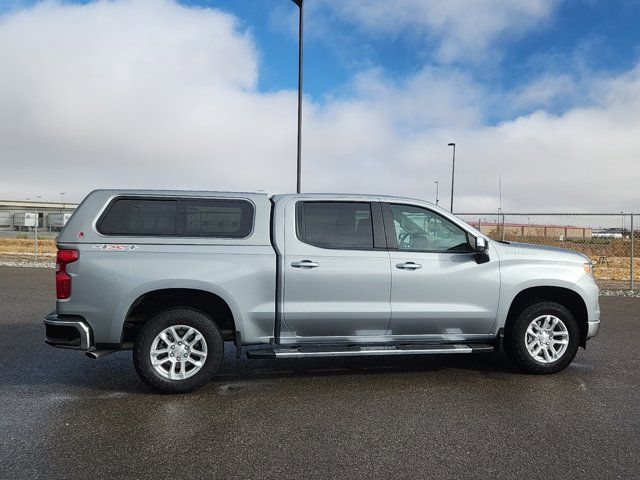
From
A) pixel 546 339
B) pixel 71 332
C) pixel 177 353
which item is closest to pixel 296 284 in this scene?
pixel 177 353

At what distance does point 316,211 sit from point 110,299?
6.92ft

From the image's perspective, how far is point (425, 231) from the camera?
5184mm

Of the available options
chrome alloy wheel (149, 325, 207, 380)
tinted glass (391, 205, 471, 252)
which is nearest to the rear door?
tinted glass (391, 205, 471, 252)

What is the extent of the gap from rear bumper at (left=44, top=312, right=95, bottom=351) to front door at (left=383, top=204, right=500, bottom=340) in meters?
2.85

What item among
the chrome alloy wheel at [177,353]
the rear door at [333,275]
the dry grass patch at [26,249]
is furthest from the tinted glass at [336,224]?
the dry grass patch at [26,249]

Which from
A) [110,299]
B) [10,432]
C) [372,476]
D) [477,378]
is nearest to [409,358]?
[477,378]

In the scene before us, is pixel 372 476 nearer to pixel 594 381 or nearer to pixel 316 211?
pixel 316 211

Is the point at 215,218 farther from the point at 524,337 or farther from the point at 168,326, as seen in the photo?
the point at 524,337

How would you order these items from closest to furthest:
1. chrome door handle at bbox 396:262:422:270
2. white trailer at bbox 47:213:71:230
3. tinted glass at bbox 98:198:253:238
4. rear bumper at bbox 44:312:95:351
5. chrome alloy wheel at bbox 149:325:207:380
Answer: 1. rear bumper at bbox 44:312:95:351
2. chrome alloy wheel at bbox 149:325:207:380
3. tinted glass at bbox 98:198:253:238
4. chrome door handle at bbox 396:262:422:270
5. white trailer at bbox 47:213:71:230

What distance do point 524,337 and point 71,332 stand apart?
443cm

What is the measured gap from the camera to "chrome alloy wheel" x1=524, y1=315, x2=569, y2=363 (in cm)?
522

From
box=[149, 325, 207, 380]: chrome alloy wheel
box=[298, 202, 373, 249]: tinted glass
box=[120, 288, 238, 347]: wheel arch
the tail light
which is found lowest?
box=[149, 325, 207, 380]: chrome alloy wheel

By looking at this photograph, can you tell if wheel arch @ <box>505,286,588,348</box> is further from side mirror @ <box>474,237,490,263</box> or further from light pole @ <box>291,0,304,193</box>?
light pole @ <box>291,0,304,193</box>

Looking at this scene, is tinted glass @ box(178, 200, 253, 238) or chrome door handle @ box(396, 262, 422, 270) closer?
tinted glass @ box(178, 200, 253, 238)
